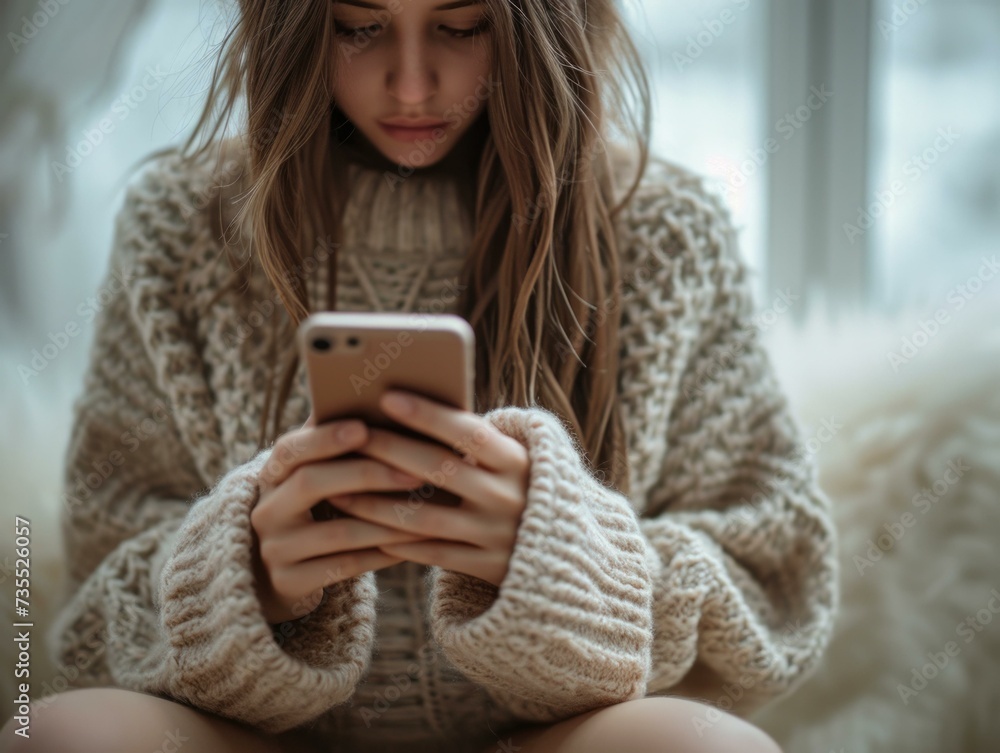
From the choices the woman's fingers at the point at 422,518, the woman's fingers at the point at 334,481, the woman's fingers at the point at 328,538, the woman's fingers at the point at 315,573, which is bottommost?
the woman's fingers at the point at 315,573

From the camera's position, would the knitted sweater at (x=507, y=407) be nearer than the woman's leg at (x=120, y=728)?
No

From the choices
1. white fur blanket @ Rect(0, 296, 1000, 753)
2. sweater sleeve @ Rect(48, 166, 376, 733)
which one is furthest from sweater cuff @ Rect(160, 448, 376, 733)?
white fur blanket @ Rect(0, 296, 1000, 753)

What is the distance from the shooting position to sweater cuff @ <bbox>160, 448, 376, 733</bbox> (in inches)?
24.0

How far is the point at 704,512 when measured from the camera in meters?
0.84

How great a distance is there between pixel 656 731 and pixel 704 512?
256mm

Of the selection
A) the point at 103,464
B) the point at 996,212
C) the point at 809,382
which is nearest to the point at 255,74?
the point at 103,464

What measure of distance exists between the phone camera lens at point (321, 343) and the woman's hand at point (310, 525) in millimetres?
58

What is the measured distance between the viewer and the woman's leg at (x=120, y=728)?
0.61 m

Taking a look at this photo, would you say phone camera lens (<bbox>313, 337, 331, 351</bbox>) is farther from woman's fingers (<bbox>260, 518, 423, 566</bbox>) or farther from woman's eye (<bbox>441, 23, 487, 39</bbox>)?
woman's eye (<bbox>441, 23, 487, 39</bbox>)

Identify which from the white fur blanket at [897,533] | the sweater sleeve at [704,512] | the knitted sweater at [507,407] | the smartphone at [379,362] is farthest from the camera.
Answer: the white fur blanket at [897,533]

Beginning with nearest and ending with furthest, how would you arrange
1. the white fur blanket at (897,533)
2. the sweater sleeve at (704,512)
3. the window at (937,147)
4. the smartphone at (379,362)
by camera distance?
the smartphone at (379,362)
the sweater sleeve at (704,512)
the white fur blanket at (897,533)
the window at (937,147)

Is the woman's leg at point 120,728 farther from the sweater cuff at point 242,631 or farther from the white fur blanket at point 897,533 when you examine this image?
the white fur blanket at point 897,533

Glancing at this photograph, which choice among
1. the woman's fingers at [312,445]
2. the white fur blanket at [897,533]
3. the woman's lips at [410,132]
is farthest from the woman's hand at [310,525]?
the white fur blanket at [897,533]

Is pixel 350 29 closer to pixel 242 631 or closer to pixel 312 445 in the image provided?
pixel 312 445
